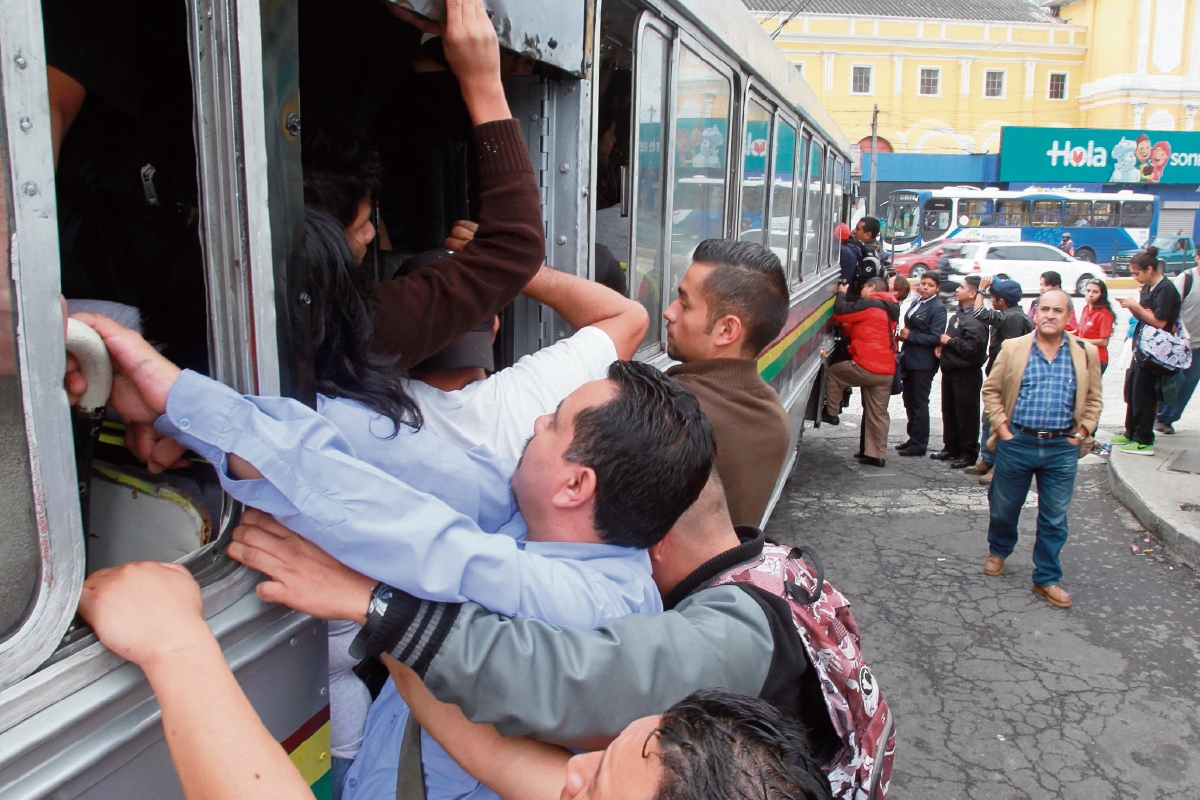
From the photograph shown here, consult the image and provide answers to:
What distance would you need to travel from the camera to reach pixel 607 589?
125cm

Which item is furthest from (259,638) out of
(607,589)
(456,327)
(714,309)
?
(714,309)

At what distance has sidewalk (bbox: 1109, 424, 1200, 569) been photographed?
5.39 m

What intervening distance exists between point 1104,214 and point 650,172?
29.1m

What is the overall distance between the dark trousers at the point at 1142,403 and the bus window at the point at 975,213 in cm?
2000

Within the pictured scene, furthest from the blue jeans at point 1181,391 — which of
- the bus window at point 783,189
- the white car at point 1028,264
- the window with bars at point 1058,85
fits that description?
the window with bars at point 1058,85

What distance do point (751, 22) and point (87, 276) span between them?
3223 mm

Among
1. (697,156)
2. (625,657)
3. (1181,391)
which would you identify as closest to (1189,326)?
(1181,391)

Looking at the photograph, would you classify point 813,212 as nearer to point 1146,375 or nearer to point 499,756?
point 1146,375

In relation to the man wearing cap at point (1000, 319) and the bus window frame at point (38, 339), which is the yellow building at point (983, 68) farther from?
the bus window frame at point (38, 339)

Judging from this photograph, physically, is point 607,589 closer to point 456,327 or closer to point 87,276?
point 456,327

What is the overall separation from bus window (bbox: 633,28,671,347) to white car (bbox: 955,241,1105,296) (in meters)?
21.1

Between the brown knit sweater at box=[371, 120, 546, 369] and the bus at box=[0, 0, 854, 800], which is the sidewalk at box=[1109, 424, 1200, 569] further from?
the brown knit sweater at box=[371, 120, 546, 369]

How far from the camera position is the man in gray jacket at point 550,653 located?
105 cm

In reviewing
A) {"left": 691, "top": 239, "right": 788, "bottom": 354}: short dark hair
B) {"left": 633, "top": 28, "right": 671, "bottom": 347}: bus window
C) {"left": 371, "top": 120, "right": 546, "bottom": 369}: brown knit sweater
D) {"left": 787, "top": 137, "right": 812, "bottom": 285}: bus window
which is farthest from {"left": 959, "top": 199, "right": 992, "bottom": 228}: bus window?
{"left": 371, "top": 120, "right": 546, "bottom": 369}: brown knit sweater
